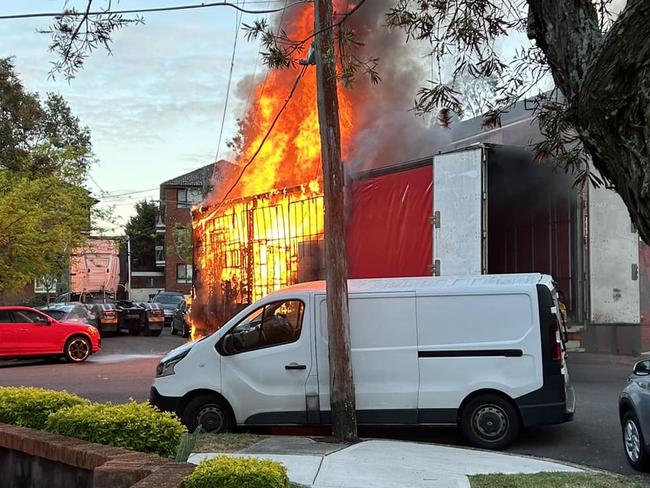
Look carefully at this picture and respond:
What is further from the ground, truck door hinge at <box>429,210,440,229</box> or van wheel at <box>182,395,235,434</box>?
truck door hinge at <box>429,210,440,229</box>

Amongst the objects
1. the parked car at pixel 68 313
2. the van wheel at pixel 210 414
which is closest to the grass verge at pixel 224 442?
the van wheel at pixel 210 414

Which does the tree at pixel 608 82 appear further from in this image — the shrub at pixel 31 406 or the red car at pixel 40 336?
the red car at pixel 40 336

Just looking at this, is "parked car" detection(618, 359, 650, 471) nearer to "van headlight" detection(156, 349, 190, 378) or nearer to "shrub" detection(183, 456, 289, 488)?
"shrub" detection(183, 456, 289, 488)

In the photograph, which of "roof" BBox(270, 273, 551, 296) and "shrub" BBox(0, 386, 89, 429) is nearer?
"shrub" BBox(0, 386, 89, 429)

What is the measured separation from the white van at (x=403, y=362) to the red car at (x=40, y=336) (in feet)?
35.5

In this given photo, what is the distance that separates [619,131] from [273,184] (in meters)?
11.9

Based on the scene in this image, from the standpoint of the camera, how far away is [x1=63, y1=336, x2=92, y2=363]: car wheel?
18094 millimetres

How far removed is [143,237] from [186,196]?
11.0 metres

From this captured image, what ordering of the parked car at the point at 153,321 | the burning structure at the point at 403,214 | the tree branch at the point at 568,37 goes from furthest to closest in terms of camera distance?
the parked car at the point at 153,321 < the burning structure at the point at 403,214 < the tree branch at the point at 568,37

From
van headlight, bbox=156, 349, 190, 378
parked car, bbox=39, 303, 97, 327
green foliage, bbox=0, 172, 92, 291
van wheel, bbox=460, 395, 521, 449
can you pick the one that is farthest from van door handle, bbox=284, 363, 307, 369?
green foliage, bbox=0, 172, 92, 291

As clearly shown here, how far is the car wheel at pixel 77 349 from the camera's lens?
712 inches

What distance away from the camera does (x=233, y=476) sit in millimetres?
3850

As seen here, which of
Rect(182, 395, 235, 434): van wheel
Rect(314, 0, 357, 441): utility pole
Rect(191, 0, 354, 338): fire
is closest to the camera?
Rect(314, 0, 357, 441): utility pole

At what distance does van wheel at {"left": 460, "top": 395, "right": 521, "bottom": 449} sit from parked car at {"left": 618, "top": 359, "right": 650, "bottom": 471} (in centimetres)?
116
